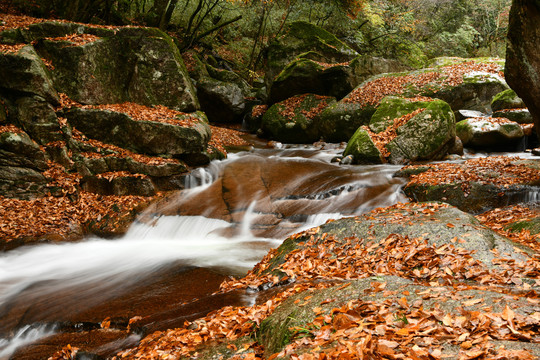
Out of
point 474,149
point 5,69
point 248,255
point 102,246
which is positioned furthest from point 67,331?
point 474,149

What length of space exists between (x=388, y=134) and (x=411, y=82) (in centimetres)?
556

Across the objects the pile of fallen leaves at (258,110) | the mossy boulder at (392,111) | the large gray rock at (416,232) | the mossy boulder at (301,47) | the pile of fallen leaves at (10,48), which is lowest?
the large gray rock at (416,232)

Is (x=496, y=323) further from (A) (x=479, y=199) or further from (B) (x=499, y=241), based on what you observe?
(A) (x=479, y=199)

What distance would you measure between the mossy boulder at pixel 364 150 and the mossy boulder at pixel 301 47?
9.15m

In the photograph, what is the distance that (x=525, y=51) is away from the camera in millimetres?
6570

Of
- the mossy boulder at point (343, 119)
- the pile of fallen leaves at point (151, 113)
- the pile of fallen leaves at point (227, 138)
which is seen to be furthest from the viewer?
the pile of fallen leaves at point (227, 138)

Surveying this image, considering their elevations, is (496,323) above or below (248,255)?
above

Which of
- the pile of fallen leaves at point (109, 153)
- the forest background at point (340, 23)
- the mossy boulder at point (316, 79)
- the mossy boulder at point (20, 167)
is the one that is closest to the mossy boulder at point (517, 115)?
the mossy boulder at point (316, 79)

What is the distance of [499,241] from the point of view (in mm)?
4105

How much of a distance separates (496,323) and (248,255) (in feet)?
17.6

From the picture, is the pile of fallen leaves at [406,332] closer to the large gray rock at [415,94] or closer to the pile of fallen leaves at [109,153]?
the pile of fallen leaves at [109,153]

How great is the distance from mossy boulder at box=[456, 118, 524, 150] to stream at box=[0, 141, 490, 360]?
4688 mm

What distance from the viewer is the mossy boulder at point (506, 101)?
1376cm

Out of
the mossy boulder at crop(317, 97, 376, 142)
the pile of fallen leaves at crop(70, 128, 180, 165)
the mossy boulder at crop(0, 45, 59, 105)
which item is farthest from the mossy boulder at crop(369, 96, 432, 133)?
the mossy boulder at crop(0, 45, 59, 105)
